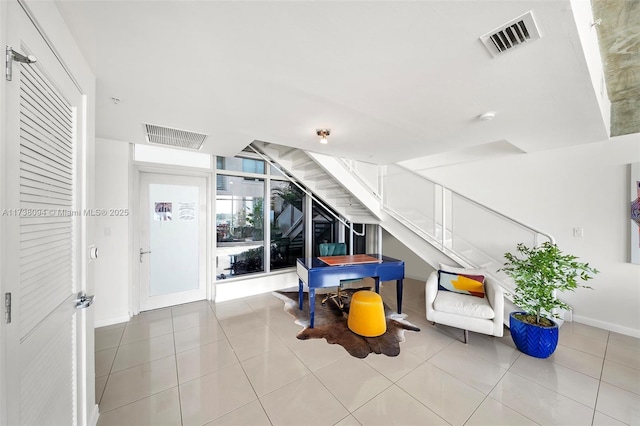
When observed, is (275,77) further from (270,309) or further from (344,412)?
(270,309)

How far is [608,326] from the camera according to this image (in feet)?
10.5

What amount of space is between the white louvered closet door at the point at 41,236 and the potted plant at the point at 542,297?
4.00m

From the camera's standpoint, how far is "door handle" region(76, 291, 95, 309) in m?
1.48

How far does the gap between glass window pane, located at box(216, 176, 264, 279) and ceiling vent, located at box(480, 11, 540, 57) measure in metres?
4.05

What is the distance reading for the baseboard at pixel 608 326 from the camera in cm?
304

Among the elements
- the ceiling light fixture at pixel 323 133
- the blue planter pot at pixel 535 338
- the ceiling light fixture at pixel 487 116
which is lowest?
the blue planter pot at pixel 535 338

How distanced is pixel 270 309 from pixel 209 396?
71.8 inches

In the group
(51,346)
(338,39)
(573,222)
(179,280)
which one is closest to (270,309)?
(179,280)

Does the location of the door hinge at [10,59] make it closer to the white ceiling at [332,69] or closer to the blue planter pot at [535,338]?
the white ceiling at [332,69]

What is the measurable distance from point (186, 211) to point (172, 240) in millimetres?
539

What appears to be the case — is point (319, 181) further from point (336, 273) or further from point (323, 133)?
point (336, 273)

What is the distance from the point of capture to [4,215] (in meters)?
0.86

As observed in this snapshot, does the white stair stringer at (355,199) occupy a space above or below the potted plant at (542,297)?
above

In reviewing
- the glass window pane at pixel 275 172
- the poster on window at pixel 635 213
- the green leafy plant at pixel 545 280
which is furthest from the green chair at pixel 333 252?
the poster on window at pixel 635 213
